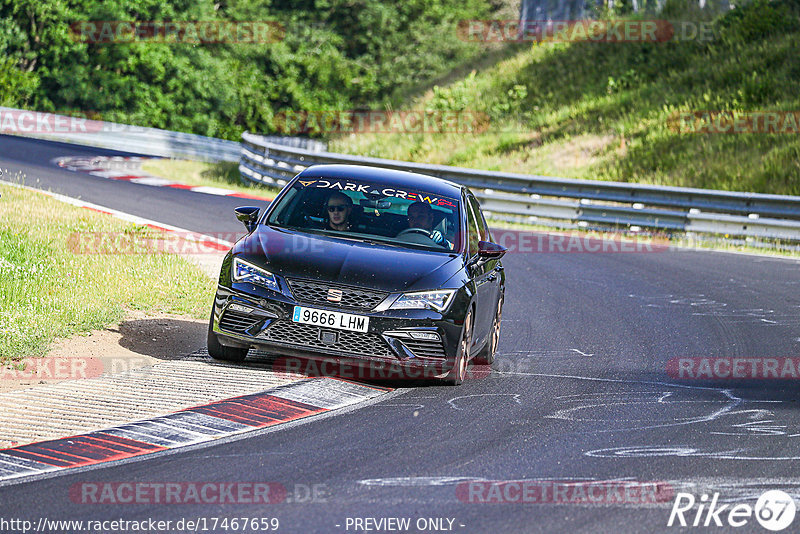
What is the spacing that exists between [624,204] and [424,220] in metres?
15.7

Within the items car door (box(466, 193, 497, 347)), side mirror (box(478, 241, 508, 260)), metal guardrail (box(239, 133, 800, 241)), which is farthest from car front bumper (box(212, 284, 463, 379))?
metal guardrail (box(239, 133, 800, 241))

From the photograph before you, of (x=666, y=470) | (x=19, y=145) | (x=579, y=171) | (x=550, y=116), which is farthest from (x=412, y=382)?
(x=550, y=116)

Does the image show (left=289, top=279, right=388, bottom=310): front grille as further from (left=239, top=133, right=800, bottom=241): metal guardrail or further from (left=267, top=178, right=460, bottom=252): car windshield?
(left=239, top=133, right=800, bottom=241): metal guardrail

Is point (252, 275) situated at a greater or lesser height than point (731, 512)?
greater

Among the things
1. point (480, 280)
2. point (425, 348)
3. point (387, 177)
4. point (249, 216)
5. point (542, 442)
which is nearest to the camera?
point (542, 442)

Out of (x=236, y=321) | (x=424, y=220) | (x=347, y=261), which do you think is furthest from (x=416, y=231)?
(x=236, y=321)

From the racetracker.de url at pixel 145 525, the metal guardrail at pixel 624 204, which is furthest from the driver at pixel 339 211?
the metal guardrail at pixel 624 204

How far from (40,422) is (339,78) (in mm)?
54380

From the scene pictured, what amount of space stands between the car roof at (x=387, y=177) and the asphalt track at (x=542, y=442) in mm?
1656

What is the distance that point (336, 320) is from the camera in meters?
8.13

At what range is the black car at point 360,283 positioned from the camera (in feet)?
26.8

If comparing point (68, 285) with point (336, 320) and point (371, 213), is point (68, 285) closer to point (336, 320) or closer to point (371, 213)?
point (371, 213)

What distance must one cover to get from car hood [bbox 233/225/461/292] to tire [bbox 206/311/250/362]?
706mm

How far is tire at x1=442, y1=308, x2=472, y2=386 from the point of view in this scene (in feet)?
28.1
